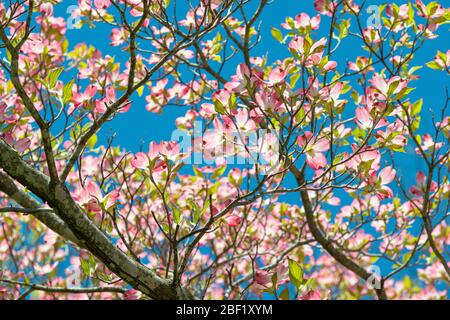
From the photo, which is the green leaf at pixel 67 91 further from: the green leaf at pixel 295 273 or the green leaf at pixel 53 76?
the green leaf at pixel 295 273

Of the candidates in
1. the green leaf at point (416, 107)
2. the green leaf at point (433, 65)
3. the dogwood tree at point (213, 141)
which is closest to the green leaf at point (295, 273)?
the dogwood tree at point (213, 141)

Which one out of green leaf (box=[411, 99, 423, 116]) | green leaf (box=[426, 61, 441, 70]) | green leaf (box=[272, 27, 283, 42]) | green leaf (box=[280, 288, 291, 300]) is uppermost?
green leaf (box=[272, 27, 283, 42])

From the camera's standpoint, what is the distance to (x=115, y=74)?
2.49 m

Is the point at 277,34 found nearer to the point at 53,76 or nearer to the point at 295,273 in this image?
the point at 53,76

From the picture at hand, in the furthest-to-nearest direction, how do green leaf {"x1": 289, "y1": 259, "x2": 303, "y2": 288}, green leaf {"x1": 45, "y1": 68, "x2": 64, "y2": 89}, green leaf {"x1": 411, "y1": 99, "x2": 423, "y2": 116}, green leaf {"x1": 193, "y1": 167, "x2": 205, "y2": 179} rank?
1. green leaf {"x1": 193, "y1": 167, "x2": 205, "y2": 179}
2. green leaf {"x1": 411, "y1": 99, "x2": 423, "y2": 116}
3. green leaf {"x1": 45, "y1": 68, "x2": 64, "y2": 89}
4. green leaf {"x1": 289, "y1": 259, "x2": 303, "y2": 288}

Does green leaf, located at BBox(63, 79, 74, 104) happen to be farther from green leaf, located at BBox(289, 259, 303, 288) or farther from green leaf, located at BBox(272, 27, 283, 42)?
green leaf, located at BBox(272, 27, 283, 42)

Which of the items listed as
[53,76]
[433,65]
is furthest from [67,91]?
[433,65]

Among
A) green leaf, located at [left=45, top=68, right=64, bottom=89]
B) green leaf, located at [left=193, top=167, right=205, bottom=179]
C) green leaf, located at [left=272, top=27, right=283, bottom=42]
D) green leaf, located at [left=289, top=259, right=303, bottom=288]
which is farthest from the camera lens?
green leaf, located at [left=193, top=167, right=205, bottom=179]

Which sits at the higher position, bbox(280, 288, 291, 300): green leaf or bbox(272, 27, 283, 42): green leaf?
bbox(272, 27, 283, 42): green leaf

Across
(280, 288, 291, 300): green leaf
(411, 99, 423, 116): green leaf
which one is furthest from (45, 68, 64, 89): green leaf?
(411, 99, 423, 116): green leaf

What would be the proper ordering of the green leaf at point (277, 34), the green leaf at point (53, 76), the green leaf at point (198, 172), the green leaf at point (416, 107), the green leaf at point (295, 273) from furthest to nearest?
the green leaf at point (198, 172)
the green leaf at point (277, 34)
the green leaf at point (416, 107)
the green leaf at point (53, 76)
the green leaf at point (295, 273)
